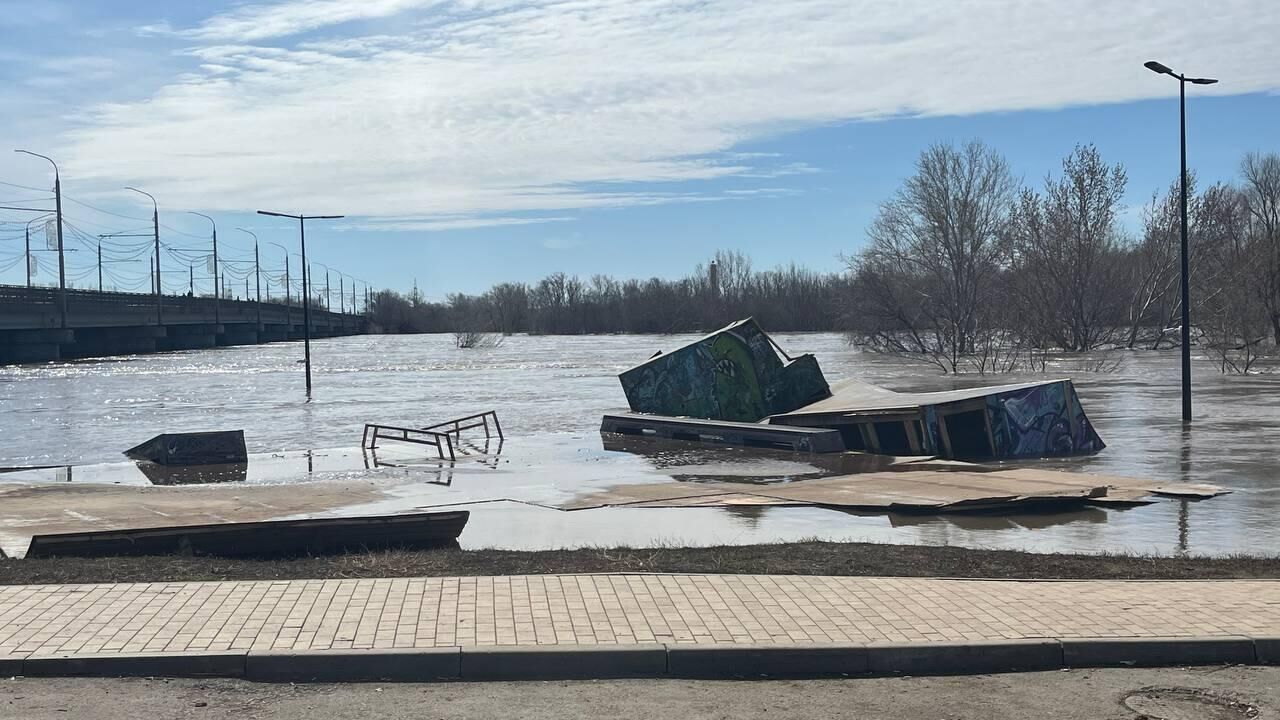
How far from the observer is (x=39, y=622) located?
6871 millimetres

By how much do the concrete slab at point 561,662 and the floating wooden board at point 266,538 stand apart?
3.96 m

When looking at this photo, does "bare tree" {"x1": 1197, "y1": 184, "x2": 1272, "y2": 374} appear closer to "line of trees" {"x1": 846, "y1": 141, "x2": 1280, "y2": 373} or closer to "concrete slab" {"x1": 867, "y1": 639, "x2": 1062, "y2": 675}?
"line of trees" {"x1": 846, "y1": 141, "x2": 1280, "y2": 373}

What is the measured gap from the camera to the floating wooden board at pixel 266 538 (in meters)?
9.48

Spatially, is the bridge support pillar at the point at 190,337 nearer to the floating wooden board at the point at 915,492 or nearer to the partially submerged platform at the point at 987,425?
the partially submerged platform at the point at 987,425

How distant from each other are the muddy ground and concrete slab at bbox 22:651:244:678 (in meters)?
2.12

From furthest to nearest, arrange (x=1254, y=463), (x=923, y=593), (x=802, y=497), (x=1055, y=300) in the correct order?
(x=1055, y=300) < (x=1254, y=463) < (x=802, y=497) < (x=923, y=593)

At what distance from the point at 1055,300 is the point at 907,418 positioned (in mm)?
54274

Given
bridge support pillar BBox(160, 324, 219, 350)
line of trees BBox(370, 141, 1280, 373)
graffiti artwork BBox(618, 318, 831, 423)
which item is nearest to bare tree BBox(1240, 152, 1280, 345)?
line of trees BBox(370, 141, 1280, 373)

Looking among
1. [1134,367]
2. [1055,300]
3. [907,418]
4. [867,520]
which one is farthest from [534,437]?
[1055,300]

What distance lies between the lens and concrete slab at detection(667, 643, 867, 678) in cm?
628

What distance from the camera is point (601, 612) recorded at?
7117mm

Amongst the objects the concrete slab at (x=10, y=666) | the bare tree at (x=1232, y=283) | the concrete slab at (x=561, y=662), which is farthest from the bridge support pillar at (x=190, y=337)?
the concrete slab at (x=561, y=662)

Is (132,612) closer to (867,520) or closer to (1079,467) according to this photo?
(867,520)

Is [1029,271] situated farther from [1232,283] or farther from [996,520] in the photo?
[996,520]
